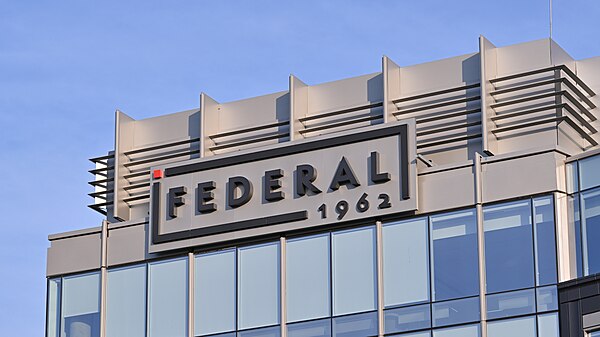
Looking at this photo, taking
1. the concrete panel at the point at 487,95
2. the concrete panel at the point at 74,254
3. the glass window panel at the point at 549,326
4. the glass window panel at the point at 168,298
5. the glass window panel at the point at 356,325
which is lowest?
the glass window panel at the point at 549,326

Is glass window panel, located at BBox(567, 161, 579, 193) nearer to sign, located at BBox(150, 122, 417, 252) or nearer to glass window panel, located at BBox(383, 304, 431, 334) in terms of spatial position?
sign, located at BBox(150, 122, 417, 252)

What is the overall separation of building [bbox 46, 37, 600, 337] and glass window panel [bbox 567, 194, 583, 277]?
6cm

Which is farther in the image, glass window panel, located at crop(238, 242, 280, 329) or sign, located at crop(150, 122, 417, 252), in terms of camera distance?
glass window panel, located at crop(238, 242, 280, 329)

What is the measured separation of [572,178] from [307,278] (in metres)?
8.03

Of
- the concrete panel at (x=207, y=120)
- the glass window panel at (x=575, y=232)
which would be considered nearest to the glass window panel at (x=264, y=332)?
the concrete panel at (x=207, y=120)

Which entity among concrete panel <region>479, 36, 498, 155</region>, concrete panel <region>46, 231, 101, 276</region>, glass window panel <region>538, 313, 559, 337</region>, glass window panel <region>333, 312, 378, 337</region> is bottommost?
glass window panel <region>538, 313, 559, 337</region>

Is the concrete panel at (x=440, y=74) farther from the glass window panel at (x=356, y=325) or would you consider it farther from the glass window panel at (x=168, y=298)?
the glass window panel at (x=168, y=298)

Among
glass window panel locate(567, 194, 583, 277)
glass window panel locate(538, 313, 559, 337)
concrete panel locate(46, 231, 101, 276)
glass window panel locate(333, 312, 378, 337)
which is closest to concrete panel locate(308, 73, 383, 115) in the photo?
glass window panel locate(333, 312, 378, 337)

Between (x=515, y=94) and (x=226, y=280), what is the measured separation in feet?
32.2

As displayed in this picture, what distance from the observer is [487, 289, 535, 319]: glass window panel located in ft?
156

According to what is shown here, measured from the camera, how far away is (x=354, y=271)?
165ft

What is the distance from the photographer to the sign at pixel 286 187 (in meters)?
50.3

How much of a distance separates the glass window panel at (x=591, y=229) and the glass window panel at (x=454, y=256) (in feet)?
9.78

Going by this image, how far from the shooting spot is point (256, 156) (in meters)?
52.4
